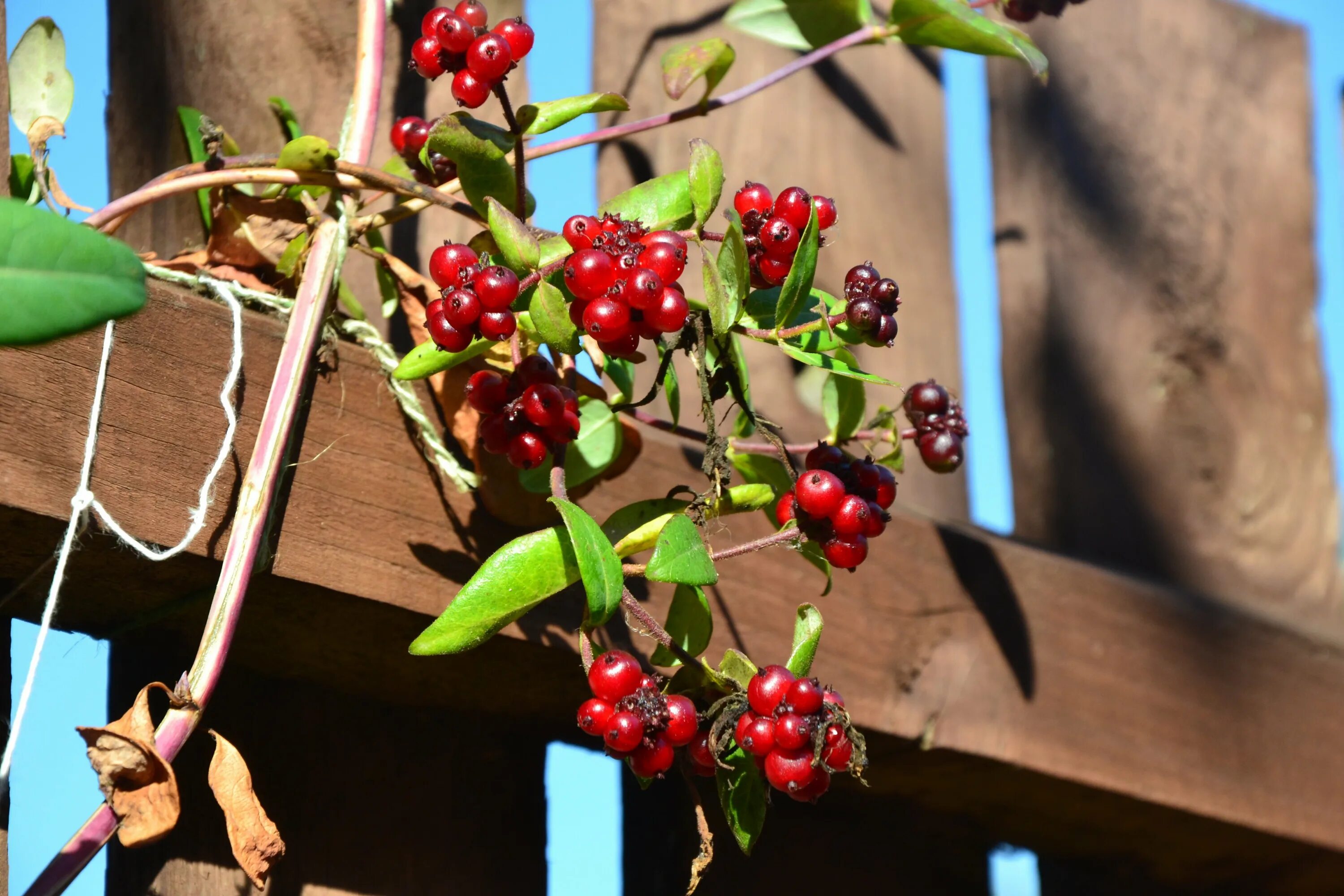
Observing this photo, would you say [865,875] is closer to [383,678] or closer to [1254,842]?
[1254,842]

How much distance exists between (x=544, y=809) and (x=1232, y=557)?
0.93 metres

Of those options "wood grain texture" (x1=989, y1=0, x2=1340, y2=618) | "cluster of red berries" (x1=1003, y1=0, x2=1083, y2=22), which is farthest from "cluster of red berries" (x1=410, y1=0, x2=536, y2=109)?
"wood grain texture" (x1=989, y1=0, x2=1340, y2=618)

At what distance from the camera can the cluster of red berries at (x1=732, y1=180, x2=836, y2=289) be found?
0.71m

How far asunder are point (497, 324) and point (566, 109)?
192mm

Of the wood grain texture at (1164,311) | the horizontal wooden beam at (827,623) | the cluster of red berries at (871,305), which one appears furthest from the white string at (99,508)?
the wood grain texture at (1164,311)

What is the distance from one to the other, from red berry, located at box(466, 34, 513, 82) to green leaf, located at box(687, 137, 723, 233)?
0.11 metres

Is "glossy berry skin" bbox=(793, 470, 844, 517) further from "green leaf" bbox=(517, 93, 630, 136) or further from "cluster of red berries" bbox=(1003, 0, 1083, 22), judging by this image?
"cluster of red berries" bbox=(1003, 0, 1083, 22)

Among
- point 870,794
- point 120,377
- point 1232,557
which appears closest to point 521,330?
point 120,377

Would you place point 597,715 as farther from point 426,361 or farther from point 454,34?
point 454,34

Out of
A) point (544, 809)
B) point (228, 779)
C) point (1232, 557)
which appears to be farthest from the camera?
point (1232, 557)

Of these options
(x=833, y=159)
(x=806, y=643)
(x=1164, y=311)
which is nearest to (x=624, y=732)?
(x=806, y=643)

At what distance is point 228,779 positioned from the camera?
25.9 inches

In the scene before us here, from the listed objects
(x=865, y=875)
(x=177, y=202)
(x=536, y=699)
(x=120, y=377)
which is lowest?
(x=865, y=875)

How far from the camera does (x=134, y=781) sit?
2.03ft
